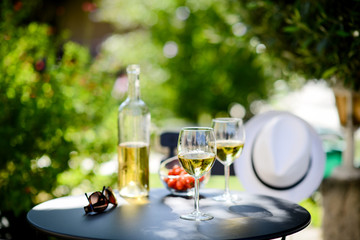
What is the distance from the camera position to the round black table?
4.89 ft

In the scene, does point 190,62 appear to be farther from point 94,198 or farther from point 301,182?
point 94,198

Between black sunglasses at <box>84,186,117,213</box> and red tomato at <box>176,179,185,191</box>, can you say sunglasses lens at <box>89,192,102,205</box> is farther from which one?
red tomato at <box>176,179,185,191</box>

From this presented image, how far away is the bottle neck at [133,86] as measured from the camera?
2053 mm

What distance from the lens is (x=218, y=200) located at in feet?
6.51

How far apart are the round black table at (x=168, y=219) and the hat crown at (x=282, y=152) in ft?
2.74

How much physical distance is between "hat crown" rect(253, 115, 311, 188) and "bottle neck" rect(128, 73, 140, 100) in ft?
3.66

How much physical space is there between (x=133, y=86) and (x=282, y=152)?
50.8 inches

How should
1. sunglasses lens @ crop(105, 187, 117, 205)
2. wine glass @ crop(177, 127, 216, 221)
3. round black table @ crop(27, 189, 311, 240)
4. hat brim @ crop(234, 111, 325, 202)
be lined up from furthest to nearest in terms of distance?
hat brim @ crop(234, 111, 325, 202) < sunglasses lens @ crop(105, 187, 117, 205) < wine glass @ crop(177, 127, 216, 221) < round black table @ crop(27, 189, 311, 240)

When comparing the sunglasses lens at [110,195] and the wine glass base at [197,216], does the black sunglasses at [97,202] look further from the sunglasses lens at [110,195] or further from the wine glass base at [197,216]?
the wine glass base at [197,216]

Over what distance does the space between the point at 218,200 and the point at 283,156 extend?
1.07 metres

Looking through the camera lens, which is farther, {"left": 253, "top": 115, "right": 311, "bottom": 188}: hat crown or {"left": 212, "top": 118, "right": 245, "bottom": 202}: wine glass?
{"left": 253, "top": 115, "right": 311, "bottom": 188}: hat crown

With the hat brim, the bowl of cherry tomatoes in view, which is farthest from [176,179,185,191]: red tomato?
the hat brim

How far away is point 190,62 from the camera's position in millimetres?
6754

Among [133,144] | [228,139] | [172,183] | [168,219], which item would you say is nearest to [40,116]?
[133,144]
